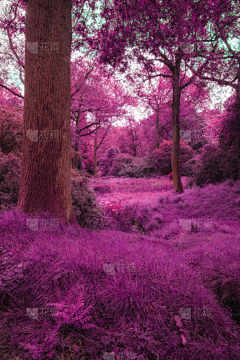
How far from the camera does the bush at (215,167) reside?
9.05m

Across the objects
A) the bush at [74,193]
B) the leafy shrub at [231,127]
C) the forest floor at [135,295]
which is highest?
the leafy shrub at [231,127]

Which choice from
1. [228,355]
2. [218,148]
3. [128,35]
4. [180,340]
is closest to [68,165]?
[180,340]

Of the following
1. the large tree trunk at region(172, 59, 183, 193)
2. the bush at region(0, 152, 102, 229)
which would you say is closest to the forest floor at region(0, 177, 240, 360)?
the bush at region(0, 152, 102, 229)

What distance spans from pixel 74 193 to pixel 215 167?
770cm

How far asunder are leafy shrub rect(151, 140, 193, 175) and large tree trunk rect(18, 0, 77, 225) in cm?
1572

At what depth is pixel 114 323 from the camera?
1.71m

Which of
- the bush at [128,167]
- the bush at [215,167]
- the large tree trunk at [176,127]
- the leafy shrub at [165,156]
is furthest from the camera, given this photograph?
the bush at [128,167]

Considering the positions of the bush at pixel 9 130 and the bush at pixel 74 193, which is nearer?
the bush at pixel 74 193

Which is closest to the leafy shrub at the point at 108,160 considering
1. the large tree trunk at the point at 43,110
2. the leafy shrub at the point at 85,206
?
the leafy shrub at the point at 85,206

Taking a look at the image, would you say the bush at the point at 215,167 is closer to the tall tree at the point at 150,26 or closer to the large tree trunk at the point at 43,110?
the tall tree at the point at 150,26

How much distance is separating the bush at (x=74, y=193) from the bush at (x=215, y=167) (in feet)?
22.0

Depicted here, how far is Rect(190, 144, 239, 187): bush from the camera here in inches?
356

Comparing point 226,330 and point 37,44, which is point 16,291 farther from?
point 37,44

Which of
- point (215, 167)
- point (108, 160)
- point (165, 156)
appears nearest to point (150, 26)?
point (215, 167)
